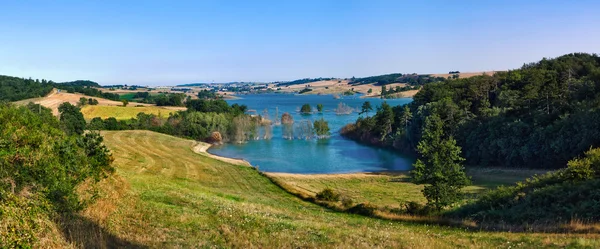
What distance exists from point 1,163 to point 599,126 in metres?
51.7

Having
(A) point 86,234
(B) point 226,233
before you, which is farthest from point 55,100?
(A) point 86,234

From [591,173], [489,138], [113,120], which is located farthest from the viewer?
[113,120]

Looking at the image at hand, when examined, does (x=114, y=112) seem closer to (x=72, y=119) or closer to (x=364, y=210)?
(x=72, y=119)

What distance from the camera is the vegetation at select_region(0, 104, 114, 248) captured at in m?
7.39

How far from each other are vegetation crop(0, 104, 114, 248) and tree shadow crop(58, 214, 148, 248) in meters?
0.26

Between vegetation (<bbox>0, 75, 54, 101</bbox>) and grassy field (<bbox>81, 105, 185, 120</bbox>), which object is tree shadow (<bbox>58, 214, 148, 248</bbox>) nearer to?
grassy field (<bbox>81, 105, 185, 120</bbox>)

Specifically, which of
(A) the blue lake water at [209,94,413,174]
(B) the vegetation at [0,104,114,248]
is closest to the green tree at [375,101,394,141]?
(A) the blue lake water at [209,94,413,174]

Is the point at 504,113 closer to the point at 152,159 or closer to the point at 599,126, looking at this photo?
the point at 599,126

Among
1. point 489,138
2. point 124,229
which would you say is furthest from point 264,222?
point 489,138

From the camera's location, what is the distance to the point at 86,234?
31.0ft

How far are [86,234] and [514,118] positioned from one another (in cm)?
5937

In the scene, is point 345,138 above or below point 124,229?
below

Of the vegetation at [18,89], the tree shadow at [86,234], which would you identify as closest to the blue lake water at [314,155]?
the tree shadow at [86,234]

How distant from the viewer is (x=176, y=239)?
11148 millimetres
